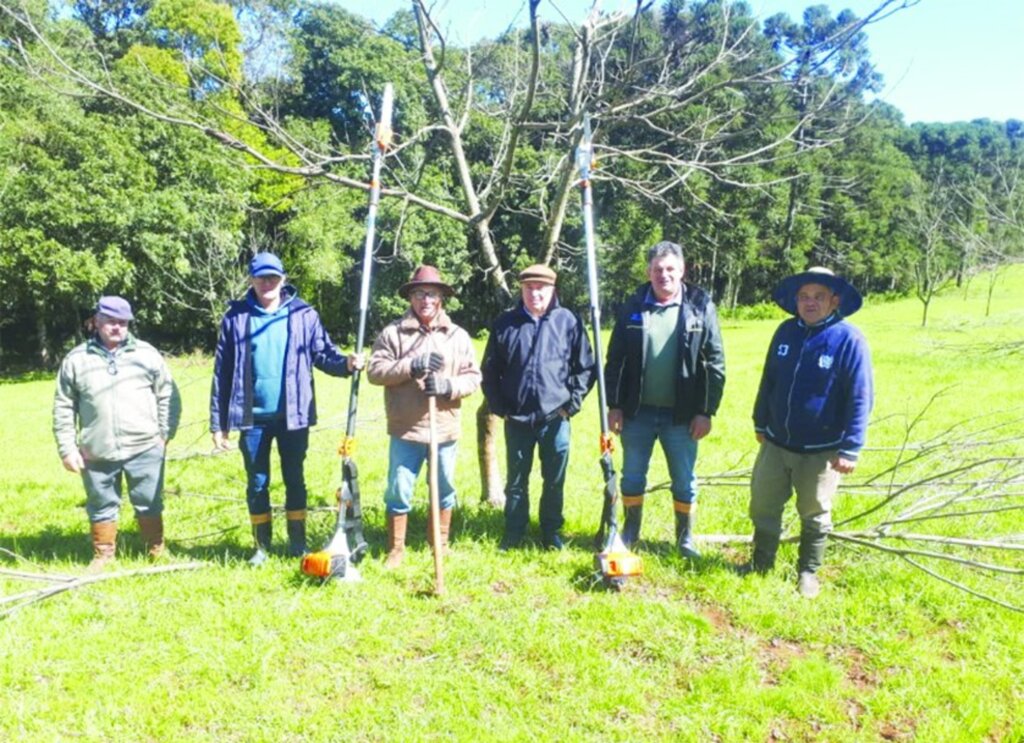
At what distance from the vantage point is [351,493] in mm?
4785

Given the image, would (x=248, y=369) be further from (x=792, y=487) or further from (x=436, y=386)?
(x=792, y=487)

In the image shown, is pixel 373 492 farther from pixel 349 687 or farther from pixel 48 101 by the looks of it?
pixel 48 101

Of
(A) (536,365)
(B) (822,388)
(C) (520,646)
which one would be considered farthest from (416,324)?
Result: (B) (822,388)

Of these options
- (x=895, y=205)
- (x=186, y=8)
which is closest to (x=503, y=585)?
(x=186, y=8)

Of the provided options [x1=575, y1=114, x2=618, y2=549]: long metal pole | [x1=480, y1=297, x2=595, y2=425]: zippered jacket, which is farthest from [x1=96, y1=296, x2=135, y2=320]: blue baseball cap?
[x1=575, y1=114, x2=618, y2=549]: long metal pole

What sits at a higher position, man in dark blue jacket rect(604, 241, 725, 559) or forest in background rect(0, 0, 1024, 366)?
forest in background rect(0, 0, 1024, 366)

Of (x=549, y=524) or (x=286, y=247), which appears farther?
(x=286, y=247)

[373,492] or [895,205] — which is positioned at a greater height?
[895,205]

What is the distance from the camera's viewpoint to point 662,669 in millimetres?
3643

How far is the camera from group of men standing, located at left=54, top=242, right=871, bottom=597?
182 inches

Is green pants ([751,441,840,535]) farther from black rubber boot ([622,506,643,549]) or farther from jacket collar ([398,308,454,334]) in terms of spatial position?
jacket collar ([398,308,454,334])

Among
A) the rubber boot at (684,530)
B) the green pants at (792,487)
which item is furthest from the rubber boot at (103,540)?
the green pants at (792,487)

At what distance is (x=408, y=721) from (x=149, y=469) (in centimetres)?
294

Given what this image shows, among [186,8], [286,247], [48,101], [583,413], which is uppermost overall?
[186,8]
